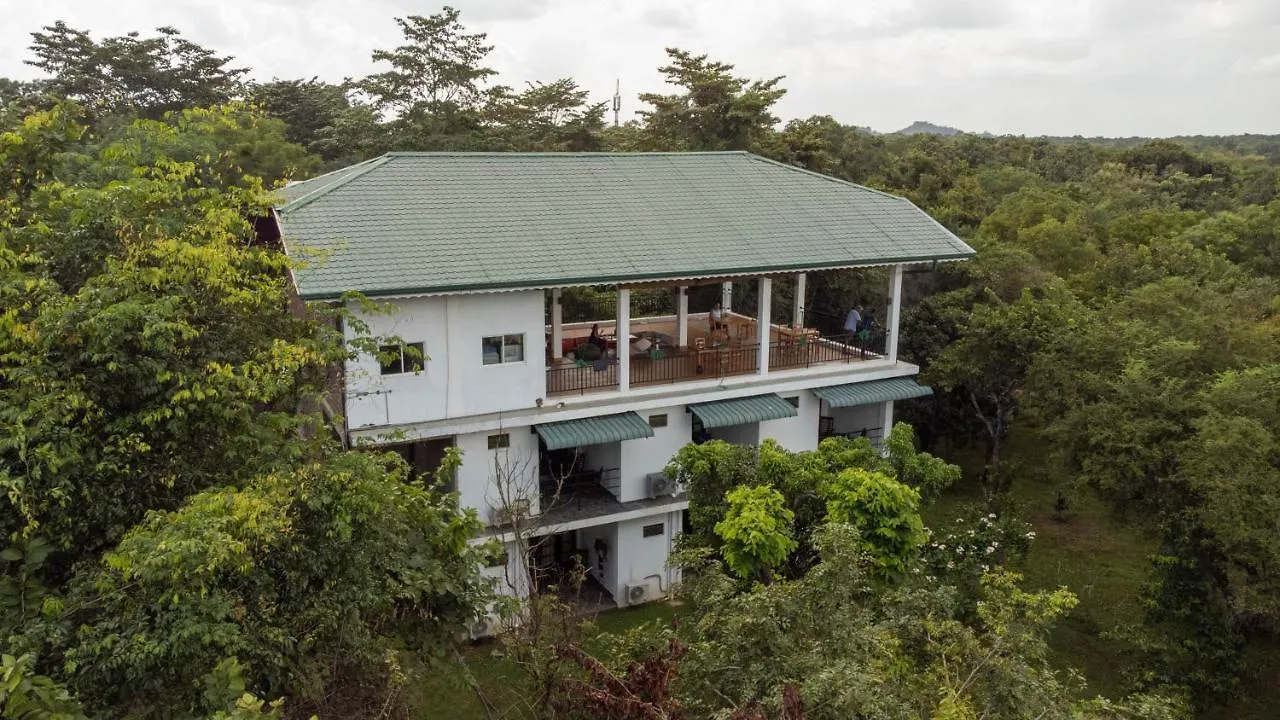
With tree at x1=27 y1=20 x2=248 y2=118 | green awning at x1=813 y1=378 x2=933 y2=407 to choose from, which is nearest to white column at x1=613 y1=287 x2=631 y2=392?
green awning at x1=813 y1=378 x2=933 y2=407

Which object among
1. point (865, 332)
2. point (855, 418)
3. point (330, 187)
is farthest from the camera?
point (855, 418)


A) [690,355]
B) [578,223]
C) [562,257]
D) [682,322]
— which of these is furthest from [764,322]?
[562,257]

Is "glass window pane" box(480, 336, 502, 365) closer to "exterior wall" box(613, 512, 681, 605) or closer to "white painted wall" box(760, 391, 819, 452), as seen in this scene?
"exterior wall" box(613, 512, 681, 605)


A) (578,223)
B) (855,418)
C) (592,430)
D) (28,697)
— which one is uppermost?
(578,223)

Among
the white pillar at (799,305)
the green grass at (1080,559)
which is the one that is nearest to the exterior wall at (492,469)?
the white pillar at (799,305)

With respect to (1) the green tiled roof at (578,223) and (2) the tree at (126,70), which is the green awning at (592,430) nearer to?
(1) the green tiled roof at (578,223)

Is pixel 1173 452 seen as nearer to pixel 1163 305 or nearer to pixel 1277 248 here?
pixel 1163 305

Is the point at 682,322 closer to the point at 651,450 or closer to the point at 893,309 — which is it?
the point at 651,450
